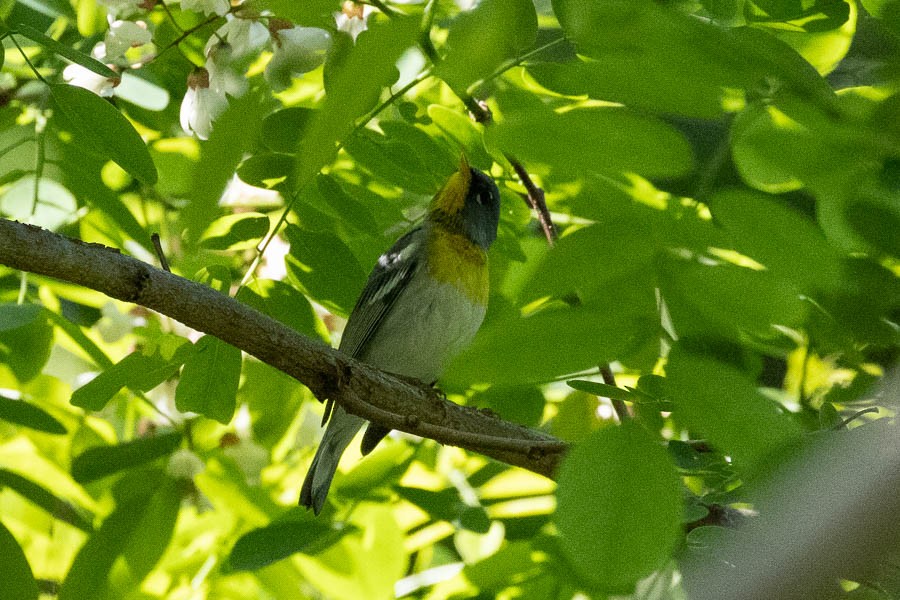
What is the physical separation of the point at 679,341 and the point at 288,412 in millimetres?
1724

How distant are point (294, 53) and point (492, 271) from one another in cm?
142

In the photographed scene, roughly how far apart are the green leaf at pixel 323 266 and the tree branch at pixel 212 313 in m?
0.43

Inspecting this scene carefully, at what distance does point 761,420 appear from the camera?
120 cm

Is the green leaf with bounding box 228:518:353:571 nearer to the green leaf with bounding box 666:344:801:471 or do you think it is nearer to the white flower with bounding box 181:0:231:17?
the white flower with bounding box 181:0:231:17

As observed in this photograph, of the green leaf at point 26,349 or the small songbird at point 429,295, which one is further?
the small songbird at point 429,295

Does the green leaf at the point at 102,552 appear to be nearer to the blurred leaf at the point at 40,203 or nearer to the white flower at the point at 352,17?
the blurred leaf at the point at 40,203

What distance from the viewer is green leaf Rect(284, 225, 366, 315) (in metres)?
2.45

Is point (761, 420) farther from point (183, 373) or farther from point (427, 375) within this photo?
point (427, 375)

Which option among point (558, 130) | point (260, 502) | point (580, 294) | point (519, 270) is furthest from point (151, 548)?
point (558, 130)

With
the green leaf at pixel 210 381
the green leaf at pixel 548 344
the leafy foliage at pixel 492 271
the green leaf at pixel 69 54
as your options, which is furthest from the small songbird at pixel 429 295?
the green leaf at pixel 548 344

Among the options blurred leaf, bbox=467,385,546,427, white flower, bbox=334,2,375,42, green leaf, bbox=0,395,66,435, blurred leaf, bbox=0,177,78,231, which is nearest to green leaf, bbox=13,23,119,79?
white flower, bbox=334,2,375,42

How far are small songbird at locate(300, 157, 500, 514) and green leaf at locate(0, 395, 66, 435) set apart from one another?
0.87 metres

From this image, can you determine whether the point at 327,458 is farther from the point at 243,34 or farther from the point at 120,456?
the point at 243,34

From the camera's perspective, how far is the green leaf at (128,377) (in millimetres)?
2154
